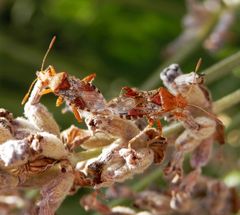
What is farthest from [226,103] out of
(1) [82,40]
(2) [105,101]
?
(1) [82,40]

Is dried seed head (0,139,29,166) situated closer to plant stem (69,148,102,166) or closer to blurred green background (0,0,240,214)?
plant stem (69,148,102,166)

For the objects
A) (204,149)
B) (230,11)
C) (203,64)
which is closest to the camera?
(204,149)

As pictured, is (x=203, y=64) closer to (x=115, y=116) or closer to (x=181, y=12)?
(x=181, y=12)

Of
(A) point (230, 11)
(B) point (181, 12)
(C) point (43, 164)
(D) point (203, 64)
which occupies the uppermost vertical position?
(B) point (181, 12)

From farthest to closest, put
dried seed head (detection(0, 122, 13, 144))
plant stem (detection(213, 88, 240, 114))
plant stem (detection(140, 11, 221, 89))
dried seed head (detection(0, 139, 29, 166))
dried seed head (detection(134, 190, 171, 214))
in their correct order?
1. plant stem (detection(140, 11, 221, 89))
2. dried seed head (detection(134, 190, 171, 214))
3. plant stem (detection(213, 88, 240, 114))
4. dried seed head (detection(0, 122, 13, 144))
5. dried seed head (detection(0, 139, 29, 166))

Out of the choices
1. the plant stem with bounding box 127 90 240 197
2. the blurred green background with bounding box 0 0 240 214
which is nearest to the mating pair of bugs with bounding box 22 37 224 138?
the plant stem with bounding box 127 90 240 197

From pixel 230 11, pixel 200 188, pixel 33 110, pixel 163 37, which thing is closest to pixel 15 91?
pixel 163 37

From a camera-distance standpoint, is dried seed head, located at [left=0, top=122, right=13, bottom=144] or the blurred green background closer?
dried seed head, located at [left=0, top=122, right=13, bottom=144]

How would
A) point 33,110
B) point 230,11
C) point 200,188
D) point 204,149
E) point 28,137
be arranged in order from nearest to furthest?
point 28,137 → point 33,110 → point 204,149 → point 200,188 → point 230,11
